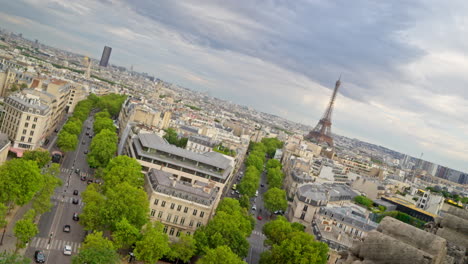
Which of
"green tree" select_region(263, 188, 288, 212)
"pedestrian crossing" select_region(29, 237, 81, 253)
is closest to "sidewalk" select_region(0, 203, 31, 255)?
"pedestrian crossing" select_region(29, 237, 81, 253)

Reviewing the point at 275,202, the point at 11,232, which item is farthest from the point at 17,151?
the point at 275,202

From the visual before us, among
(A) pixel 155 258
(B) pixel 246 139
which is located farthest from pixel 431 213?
(A) pixel 155 258

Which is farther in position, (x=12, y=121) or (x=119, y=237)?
(x=12, y=121)

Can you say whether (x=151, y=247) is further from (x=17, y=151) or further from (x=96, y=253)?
(x=17, y=151)

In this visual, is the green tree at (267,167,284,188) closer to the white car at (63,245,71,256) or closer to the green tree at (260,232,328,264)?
the green tree at (260,232,328,264)

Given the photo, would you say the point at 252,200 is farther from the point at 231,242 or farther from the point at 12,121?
the point at 12,121

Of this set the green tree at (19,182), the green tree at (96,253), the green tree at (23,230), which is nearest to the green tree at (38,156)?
the green tree at (19,182)

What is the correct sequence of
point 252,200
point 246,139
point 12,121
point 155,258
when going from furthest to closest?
1. point 246,139
2. point 252,200
3. point 12,121
4. point 155,258
